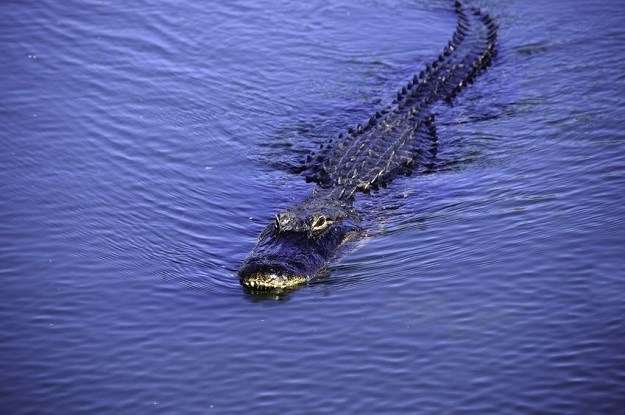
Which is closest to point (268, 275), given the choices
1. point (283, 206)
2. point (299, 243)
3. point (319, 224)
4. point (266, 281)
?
point (266, 281)

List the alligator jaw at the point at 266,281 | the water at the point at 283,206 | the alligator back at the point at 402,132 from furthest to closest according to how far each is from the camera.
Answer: the alligator back at the point at 402,132 → the alligator jaw at the point at 266,281 → the water at the point at 283,206

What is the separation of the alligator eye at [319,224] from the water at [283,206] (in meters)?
0.58

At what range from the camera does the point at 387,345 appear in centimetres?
775

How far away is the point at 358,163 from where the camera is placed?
38.4ft

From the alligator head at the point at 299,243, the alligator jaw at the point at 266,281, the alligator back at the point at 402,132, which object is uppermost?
the alligator back at the point at 402,132

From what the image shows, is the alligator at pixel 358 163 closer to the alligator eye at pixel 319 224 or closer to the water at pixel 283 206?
the alligator eye at pixel 319 224

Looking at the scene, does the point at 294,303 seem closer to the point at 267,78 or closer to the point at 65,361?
the point at 65,361

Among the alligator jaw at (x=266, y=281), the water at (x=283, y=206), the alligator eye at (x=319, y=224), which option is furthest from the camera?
the alligator eye at (x=319, y=224)

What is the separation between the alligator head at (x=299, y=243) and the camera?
8977 millimetres

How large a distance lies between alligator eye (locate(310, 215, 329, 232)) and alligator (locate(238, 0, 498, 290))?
0.4 inches

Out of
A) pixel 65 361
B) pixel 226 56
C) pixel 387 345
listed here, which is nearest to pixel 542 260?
pixel 387 345

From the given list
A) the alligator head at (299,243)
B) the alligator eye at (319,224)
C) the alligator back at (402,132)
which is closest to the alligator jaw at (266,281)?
the alligator head at (299,243)

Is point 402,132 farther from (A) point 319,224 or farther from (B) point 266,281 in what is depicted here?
(B) point 266,281

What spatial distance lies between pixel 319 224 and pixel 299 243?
1.42ft
